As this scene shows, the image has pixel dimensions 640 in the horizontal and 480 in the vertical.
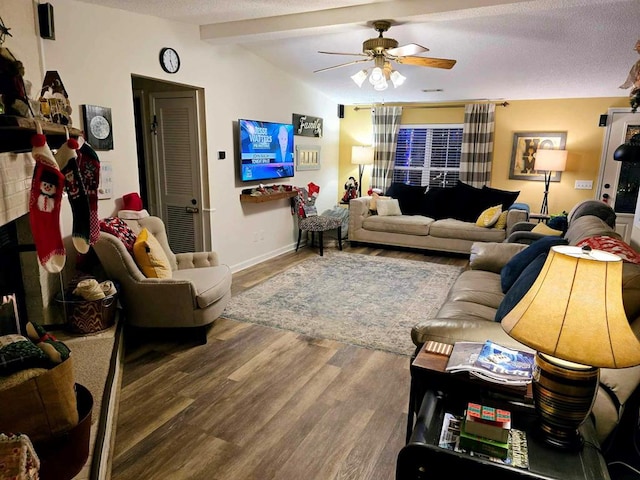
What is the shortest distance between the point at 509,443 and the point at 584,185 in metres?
5.71

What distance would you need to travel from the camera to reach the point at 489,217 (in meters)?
5.48

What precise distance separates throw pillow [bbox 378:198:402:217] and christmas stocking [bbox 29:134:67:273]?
16.3ft

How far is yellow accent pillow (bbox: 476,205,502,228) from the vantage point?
5.43 metres

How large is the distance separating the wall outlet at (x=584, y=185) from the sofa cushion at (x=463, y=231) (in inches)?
61.3

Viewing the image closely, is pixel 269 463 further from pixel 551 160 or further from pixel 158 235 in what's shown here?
pixel 551 160

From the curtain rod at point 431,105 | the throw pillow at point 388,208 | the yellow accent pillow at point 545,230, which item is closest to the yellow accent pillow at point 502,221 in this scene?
the yellow accent pillow at point 545,230

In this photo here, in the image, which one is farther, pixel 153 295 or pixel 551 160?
pixel 551 160

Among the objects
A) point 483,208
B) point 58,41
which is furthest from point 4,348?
point 483,208

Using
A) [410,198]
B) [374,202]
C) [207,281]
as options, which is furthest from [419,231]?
[207,281]

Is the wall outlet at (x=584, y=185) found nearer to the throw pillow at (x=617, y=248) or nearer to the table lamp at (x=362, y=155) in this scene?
the table lamp at (x=362, y=155)

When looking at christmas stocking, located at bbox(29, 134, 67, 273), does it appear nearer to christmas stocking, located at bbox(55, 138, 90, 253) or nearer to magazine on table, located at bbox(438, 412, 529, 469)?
christmas stocking, located at bbox(55, 138, 90, 253)

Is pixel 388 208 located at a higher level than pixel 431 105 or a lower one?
lower

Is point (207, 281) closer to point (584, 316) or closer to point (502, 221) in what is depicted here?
point (584, 316)

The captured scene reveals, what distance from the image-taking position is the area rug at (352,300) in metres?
3.34
